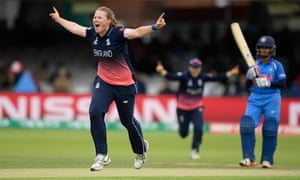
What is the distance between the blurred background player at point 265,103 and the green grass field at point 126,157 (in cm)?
32

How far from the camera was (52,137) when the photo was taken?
20.6 m

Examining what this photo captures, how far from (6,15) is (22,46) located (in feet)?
4.27

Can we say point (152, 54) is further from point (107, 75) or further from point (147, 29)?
point (147, 29)

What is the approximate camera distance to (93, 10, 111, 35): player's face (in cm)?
1027

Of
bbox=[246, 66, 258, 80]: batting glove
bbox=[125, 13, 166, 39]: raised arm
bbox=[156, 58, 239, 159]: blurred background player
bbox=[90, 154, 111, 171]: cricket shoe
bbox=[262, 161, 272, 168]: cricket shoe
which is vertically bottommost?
bbox=[262, 161, 272, 168]: cricket shoe

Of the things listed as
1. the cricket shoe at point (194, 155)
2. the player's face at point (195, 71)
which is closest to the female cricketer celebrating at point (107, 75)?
the cricket shoe at point (194, 155)

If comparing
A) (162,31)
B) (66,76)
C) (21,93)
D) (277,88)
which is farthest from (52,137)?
(162,31)

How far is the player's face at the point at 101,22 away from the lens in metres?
10.3

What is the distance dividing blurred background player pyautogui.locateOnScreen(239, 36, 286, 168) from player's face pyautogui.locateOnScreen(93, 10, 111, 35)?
9.73 ft

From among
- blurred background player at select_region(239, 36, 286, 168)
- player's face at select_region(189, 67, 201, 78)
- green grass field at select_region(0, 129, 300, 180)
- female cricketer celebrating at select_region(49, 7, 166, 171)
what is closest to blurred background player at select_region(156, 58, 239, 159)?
player's face at select_region(189, 67, 201, 78)

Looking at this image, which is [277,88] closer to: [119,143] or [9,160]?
[9,160]

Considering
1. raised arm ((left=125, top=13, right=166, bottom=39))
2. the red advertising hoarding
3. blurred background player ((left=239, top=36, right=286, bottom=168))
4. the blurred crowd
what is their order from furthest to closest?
the blurred crowd < the red advertising hoarding < blurred background player ((left=239, top=36, right=286, bottom=168)) < raised arm ((left=125, top=13, right=166, bottom=39))

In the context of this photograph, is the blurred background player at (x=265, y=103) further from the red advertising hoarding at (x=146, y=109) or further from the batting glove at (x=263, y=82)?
the red advertising hoarding at (x=146, y=109)

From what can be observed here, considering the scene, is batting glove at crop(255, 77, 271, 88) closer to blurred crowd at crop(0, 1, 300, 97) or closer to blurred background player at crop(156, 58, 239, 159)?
blurred background player at crop(156, 58, 239, 159)
